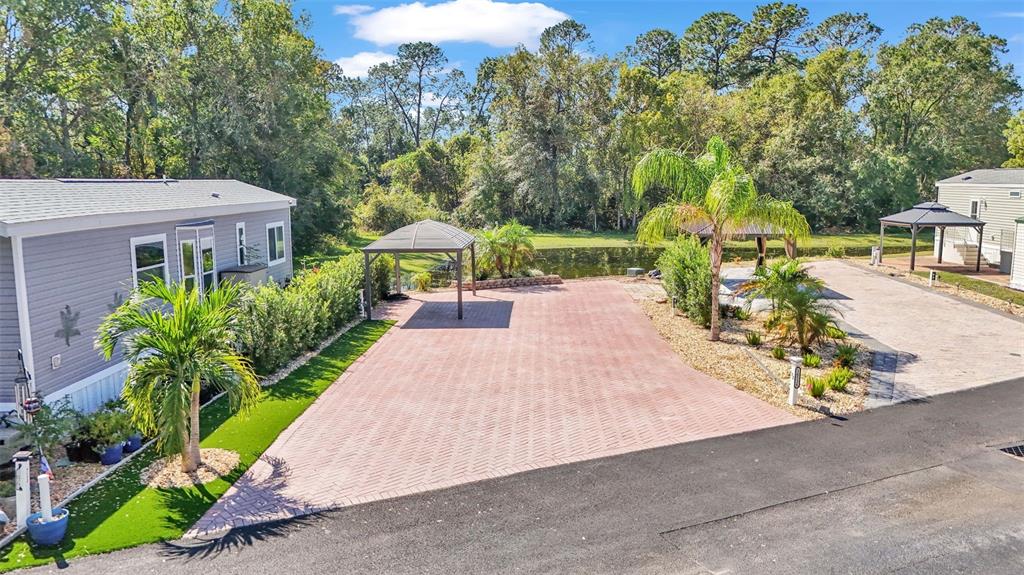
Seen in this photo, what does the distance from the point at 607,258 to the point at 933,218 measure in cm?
1502

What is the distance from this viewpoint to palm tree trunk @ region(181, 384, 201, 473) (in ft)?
27.1

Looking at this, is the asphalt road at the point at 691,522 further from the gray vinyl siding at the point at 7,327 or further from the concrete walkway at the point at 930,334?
the gray vinyl siding at the point at 7,327

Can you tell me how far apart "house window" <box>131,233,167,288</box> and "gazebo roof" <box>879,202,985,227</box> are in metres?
25.8

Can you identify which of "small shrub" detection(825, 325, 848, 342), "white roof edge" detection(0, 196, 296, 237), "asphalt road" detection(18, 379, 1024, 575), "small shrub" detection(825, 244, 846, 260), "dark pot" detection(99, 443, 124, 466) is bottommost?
"asphalt road" detection(18, 379, 1024, 575)

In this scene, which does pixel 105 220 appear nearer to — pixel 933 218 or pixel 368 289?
pixel 368 289

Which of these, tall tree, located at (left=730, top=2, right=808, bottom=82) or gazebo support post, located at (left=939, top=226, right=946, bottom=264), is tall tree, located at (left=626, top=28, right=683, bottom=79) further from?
gazebo support post, located at (left=939, top=226, right=946, bottom=264)

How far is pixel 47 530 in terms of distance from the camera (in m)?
6.62

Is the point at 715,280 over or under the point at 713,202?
under

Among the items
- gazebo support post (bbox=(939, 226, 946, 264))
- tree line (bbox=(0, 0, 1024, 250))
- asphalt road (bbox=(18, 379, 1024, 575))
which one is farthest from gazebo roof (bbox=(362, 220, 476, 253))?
gazebo support post (bbox=(939, 226, 946, 264))

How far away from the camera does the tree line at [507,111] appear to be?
27453 millimetres

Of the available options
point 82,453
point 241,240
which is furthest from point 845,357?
point 241,240

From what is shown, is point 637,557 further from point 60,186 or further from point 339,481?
point 60,186

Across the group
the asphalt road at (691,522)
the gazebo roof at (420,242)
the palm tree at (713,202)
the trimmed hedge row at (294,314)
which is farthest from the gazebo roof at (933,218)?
the trimmed hedge row at (294,314)

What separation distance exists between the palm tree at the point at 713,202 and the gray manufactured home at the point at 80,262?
396 inches
